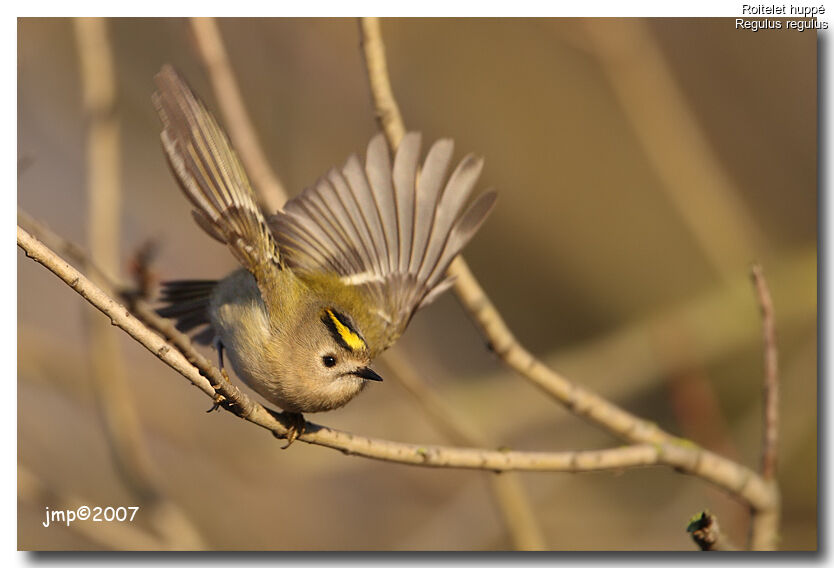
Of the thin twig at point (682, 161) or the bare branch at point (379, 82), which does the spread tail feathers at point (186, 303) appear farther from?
the thin twig at point (682, 161)

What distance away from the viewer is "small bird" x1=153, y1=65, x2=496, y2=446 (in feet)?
3.43

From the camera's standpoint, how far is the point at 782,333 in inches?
72.5

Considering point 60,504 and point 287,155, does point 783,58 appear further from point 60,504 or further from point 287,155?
point 60,504

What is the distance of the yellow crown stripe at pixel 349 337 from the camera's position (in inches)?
45.6

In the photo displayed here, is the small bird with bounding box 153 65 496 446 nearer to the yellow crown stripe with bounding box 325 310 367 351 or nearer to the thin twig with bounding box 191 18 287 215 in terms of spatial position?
the yellow crown stripe with bounding box 325 310 367 351

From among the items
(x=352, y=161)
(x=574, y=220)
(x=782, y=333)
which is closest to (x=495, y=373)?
(x=574, y=220)

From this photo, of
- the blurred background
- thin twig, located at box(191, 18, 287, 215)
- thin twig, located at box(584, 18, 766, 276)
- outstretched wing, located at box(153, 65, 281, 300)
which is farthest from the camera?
thin twig, located at box(584, 18, 766, 276)

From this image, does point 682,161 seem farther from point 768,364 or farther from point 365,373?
point 365,373

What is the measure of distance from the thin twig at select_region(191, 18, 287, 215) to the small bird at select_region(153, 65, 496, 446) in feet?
0.41

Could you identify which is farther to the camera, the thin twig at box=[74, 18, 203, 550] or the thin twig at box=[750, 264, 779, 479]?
the thin twig at box=[74, 18, 203, 550]

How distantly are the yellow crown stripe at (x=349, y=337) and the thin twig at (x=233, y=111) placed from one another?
0.24m

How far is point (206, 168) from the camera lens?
1.04m

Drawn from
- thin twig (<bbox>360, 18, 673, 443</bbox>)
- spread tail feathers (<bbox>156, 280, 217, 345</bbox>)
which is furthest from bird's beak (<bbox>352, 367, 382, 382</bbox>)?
spread tail feathers (<bbox>156, 280, 217, 345</bbox>)

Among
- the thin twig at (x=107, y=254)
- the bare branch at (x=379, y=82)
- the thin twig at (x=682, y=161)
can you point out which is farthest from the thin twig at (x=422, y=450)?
the thin twig at (x=682, y=161)
